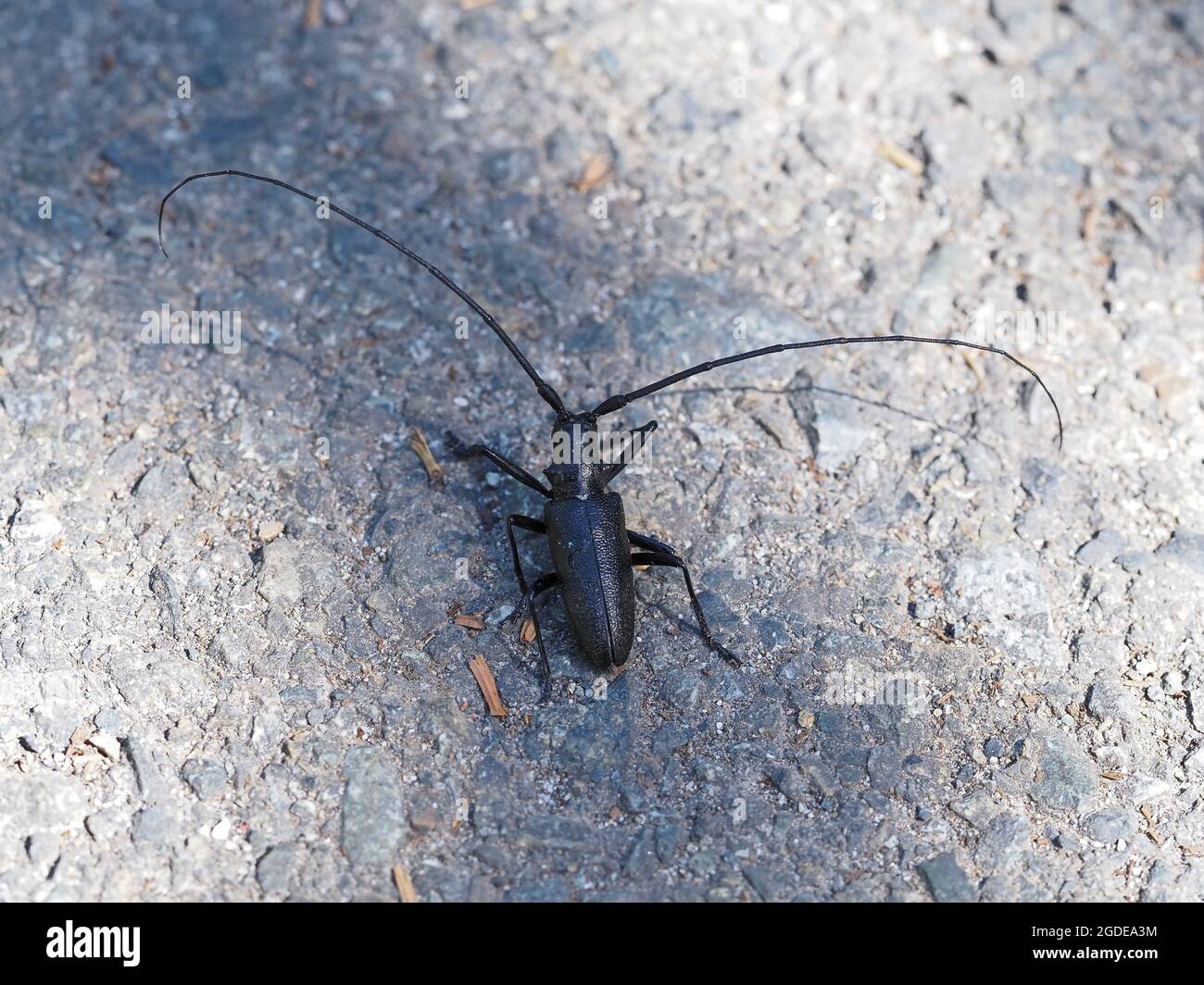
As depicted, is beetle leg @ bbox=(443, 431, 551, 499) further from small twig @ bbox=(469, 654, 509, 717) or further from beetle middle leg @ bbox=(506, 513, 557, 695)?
small twig @ bbox=(469, 654, 509, 717)

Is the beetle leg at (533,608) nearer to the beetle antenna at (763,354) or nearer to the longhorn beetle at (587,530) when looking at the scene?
the longhorn beetle at (587,530)

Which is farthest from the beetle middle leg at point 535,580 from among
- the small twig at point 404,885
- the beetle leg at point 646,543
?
the small twig at point 404,885

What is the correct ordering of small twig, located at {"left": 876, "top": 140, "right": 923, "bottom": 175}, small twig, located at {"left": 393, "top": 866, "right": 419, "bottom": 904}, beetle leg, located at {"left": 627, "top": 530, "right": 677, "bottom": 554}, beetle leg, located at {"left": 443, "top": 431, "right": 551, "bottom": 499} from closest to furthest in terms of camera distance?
small twig, located at {"left": 393, "top": 866, "right": 419, "bottom": 904} → beetle leg, located at {"left": 627, "top": 530, "right": 677, "bottom": 554} → beetle leg, located at {"left": 443, "top": 431, "right": 551, "bottom": 499} → small twig, located at {"left": 876, "top": 140, "right": 923, "bottom": 175}

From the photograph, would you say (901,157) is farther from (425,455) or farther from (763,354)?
(425,455)

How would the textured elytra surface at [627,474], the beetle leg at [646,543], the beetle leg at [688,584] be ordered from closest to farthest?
the textured elytra surface at [627,474], the beetle leg at [688,584], the beetle leg at [646,543]

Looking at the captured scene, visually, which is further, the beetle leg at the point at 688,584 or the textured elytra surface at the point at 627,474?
the beetle leg at the point at 688,584

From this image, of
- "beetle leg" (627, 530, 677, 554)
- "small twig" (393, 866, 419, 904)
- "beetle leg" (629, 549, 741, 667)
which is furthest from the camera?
"beetle leg" (627, 530, 677, 554)

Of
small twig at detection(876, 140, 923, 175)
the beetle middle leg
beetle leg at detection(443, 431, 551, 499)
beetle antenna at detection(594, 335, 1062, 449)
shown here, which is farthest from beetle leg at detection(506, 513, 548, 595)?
small twig at detection(876, 140, 923, 175)
